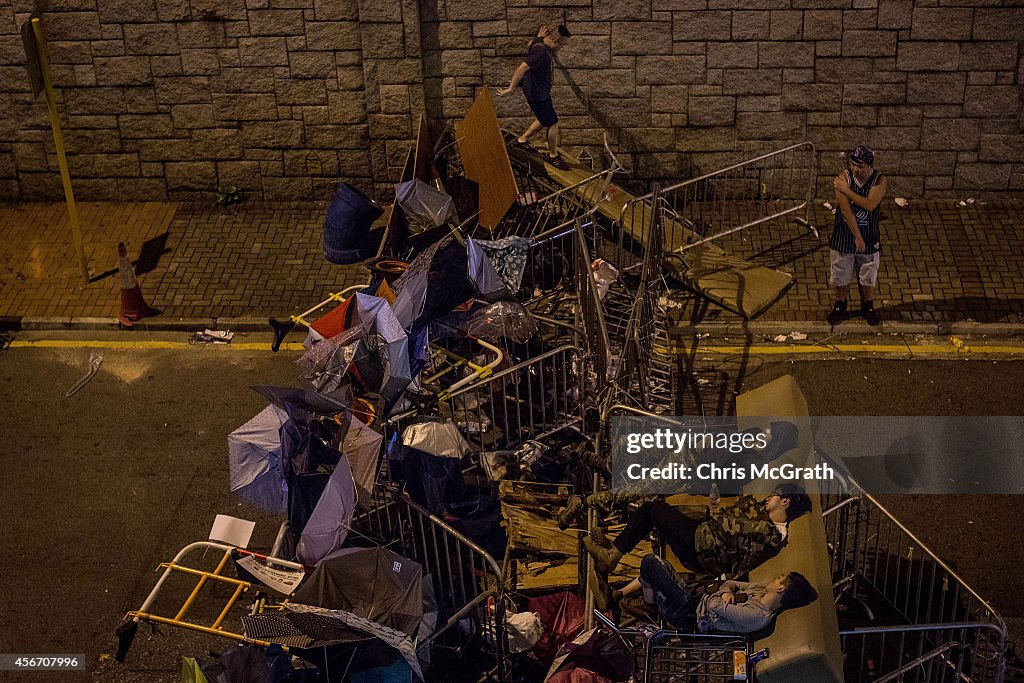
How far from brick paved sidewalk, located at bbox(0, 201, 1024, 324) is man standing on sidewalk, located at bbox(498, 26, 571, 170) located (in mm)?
2506

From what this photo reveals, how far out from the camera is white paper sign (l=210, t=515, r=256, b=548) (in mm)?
9117

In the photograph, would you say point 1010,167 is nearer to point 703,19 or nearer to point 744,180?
point 744,180

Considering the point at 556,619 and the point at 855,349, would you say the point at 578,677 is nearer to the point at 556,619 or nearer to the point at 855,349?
the point at 556,619

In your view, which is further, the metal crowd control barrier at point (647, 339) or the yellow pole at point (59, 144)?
the yellow pole at point (59, 144)

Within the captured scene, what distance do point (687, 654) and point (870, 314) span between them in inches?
220

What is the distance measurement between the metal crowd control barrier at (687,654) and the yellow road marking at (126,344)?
5934mm

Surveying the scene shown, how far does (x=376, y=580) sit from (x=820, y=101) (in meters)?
8.08

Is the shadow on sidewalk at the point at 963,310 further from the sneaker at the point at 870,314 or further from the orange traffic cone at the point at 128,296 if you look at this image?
the orange traffic cone at the point at 128,296

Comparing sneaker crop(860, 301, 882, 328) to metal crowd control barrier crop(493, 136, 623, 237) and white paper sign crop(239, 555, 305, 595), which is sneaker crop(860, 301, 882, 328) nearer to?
metal crowd control barrier crop(493, 136, 623, 237)

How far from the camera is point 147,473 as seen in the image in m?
11.0

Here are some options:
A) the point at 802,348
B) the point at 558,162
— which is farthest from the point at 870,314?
the point at 558,162

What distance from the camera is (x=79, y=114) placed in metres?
14.3

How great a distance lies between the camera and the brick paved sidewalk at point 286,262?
41.5 ft

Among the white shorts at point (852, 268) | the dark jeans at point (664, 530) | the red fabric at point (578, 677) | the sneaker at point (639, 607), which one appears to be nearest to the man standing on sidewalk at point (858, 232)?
the white shorts at point (852, 268)
